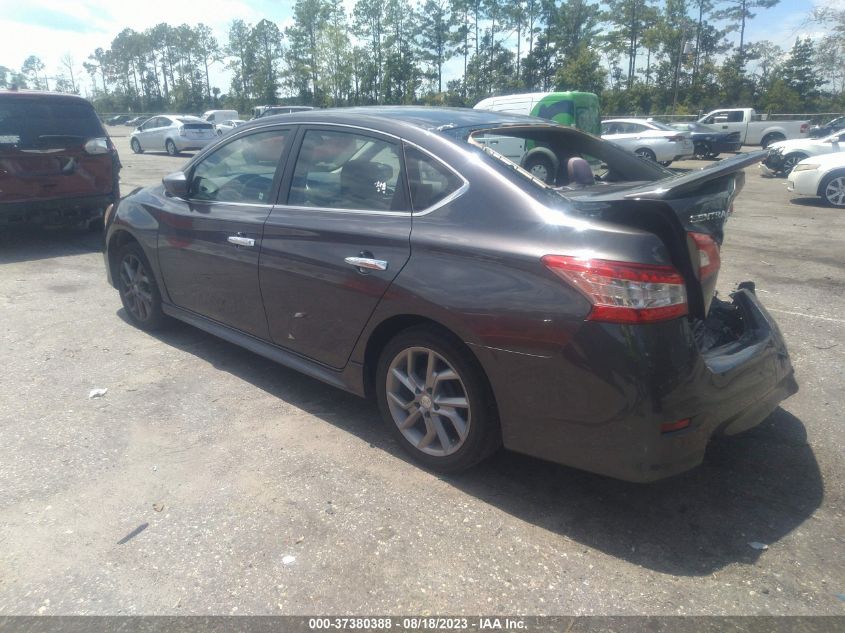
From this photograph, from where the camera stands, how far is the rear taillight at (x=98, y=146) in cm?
833

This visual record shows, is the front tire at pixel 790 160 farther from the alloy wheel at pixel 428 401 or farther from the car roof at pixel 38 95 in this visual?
the alloy wheel at pixel 428 401

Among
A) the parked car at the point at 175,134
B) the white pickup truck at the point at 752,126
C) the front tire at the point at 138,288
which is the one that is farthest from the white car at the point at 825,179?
the parked car at the point at 175,134

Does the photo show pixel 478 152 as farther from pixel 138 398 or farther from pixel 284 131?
pixel 138 398

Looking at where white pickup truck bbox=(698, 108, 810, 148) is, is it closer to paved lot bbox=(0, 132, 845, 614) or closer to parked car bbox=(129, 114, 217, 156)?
parked car bbox=(129, 114, 217, 156)

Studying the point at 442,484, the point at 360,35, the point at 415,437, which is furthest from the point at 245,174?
the point at 360,35

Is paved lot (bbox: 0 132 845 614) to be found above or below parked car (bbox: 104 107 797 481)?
below

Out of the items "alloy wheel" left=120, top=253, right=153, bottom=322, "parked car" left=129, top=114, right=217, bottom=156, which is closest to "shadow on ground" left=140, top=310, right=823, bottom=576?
"alloy wheel" left=120, top=253, right=153, bottom=322

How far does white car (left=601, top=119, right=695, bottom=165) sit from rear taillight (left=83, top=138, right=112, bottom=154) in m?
15.4

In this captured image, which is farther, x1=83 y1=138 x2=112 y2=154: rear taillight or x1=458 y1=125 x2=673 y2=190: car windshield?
x1=83 y1=138 x2=112 y2=154: rear taillight

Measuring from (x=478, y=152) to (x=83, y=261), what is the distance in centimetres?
659

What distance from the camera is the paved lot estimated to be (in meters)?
2.47

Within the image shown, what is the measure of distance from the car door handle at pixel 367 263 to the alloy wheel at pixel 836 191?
11.9m

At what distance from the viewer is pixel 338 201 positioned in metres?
3.58

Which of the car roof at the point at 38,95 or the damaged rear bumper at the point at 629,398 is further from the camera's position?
the car roof at the point at 38,95
